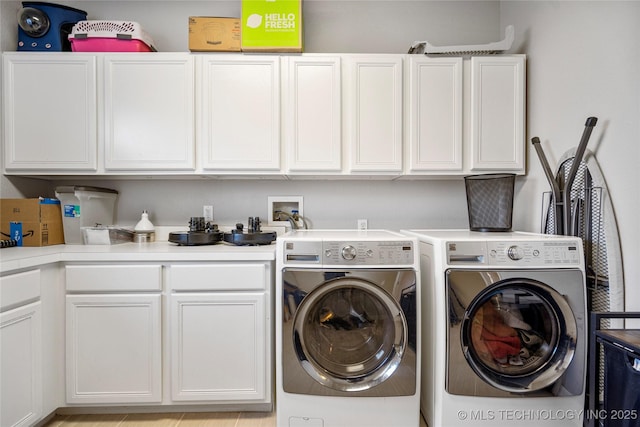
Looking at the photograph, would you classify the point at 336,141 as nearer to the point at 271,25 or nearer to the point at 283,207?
the point at 283,207

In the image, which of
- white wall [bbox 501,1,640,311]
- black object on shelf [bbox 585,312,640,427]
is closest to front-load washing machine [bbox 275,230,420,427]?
black object on shelf [bbox 585,312,640,427]

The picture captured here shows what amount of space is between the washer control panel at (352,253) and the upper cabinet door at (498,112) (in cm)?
97

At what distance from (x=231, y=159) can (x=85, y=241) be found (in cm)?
105

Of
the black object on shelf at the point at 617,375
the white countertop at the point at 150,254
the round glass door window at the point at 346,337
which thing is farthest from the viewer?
the white countertop at the point at 150,254

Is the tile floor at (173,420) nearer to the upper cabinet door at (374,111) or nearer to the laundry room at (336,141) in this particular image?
the laundry room at (336,141)

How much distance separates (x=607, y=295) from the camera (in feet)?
4.97

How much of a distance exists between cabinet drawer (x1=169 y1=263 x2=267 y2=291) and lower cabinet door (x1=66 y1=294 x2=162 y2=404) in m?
0.16

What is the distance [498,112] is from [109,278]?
2530mm

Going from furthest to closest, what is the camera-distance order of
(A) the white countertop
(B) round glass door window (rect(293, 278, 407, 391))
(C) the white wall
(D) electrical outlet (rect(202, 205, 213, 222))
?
(D) electrical outlet (rect(202, 205, 213, 222))
(A) the white countertop
(B) round glass door window (rect(293, 278, 407, 391))
(C) the white wall

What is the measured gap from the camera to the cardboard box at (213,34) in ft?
6.78

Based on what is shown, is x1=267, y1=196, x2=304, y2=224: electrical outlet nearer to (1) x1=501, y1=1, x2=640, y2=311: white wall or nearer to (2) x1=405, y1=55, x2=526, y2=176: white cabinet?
(2) x1=405, y1=55, x2=526, y2=176: white cabinet

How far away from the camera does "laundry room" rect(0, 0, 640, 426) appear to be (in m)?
1.51

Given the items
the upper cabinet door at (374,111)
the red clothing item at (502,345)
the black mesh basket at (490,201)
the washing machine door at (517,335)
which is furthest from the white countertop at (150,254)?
the black mesh basket at (490,201)

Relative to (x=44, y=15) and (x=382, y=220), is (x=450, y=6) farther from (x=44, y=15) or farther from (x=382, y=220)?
(x=44, y=15)
